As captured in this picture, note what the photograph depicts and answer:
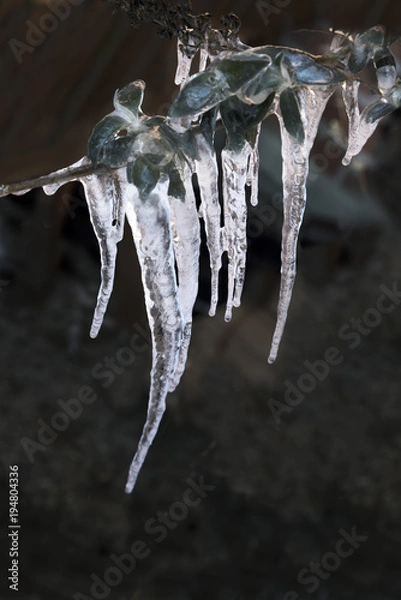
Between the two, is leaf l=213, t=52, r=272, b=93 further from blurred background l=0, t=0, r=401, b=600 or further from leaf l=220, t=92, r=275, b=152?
blurred background l=0, t=0, r=401, b=600

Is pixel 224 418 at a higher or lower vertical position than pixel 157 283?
lower
